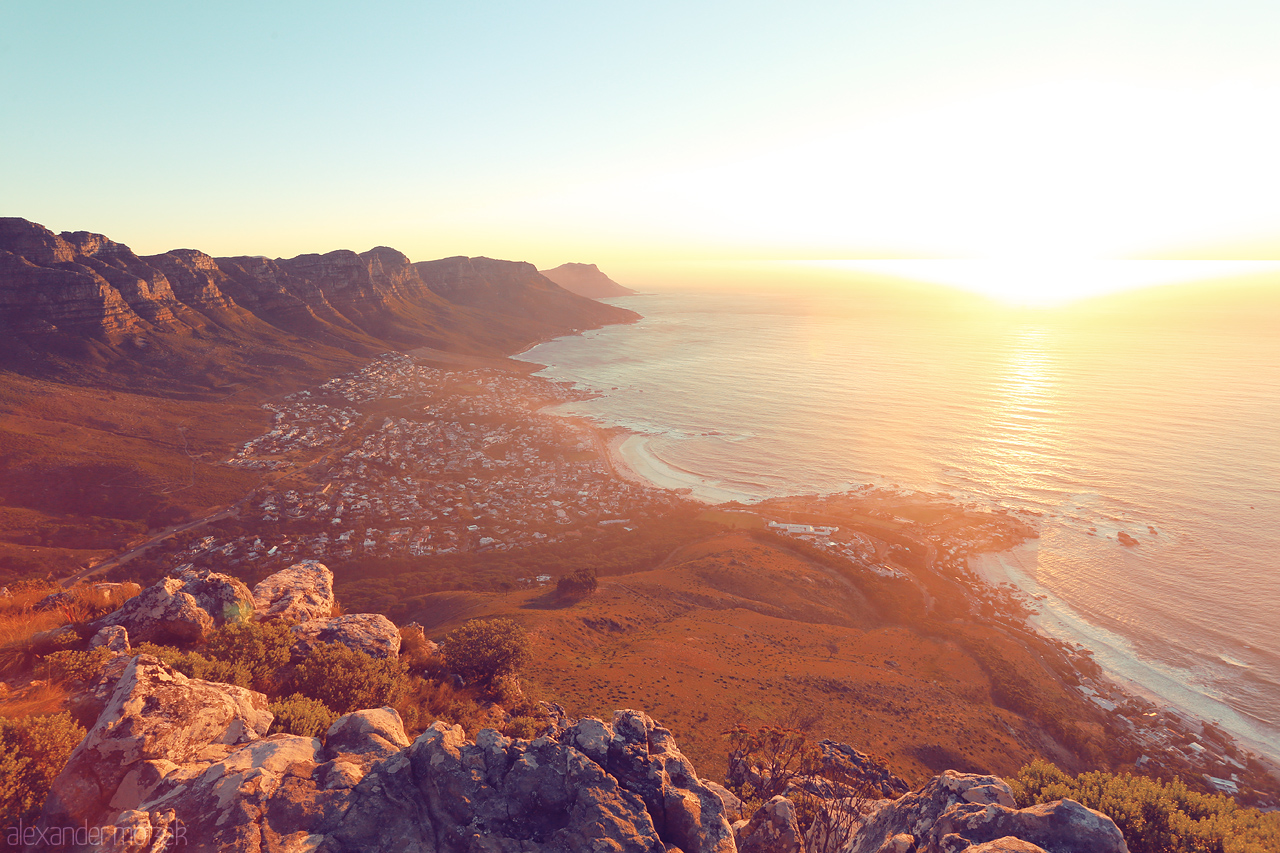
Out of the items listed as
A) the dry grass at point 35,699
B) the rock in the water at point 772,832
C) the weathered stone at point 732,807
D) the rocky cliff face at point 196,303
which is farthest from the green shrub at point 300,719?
the rocky cliff face at point 196,303

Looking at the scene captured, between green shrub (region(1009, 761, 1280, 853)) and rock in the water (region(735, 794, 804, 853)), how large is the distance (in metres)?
5.59

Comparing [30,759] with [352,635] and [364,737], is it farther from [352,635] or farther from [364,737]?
[352,635]

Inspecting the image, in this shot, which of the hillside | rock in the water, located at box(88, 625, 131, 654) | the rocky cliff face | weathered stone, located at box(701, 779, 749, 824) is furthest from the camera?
the rocky cliff face

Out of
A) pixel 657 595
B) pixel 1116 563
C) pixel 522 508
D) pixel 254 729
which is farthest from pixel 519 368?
pixel 254 729

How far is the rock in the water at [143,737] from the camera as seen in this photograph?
789 cm

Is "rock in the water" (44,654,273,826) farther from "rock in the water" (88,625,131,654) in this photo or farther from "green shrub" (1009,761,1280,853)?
"green shrub" (1009,761,1280,853)

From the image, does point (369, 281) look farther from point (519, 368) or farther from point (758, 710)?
point (758, 710)

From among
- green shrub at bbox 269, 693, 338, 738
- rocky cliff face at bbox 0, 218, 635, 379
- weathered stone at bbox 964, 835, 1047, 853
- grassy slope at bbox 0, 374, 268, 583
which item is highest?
rocky cliff face at bbox 0, 218, 635, 379

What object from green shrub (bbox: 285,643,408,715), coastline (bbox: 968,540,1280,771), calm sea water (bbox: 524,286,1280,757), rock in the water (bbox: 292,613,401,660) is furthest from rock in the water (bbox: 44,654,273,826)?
calm sea water (bbox: 524,286,1280,757)

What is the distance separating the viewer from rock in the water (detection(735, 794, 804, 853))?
37.3 ft

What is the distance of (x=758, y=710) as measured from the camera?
28734 mm

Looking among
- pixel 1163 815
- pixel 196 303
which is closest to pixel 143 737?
pixel 1163 815

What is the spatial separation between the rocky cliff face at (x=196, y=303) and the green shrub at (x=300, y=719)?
12305 centimetres

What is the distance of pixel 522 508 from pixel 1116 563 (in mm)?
65970
